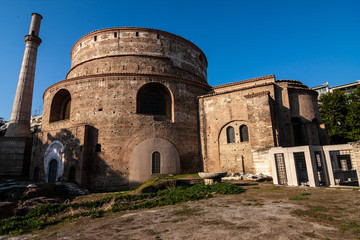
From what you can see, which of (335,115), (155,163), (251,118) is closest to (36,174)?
(155,163)

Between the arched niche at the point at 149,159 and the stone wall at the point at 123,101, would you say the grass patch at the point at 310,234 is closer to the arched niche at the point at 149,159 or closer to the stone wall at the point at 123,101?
the arched niche at the point at 149,159

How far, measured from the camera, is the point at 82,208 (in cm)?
862

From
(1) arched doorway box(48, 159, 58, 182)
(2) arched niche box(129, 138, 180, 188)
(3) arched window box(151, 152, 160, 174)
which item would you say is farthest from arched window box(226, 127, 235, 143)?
(1) arched doorway box(48, 159, 58, 182)

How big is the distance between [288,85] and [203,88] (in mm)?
6953

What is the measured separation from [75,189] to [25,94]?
46.6ft

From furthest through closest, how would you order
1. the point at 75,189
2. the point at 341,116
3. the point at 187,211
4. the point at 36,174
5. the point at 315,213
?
the point at 341,116
the point at 36,174
the point at 75,189
the point at 187,211
the point at 315,213

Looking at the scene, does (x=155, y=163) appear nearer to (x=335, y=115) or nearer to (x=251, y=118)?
(x=251, y=118)

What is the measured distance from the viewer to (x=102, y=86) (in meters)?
16.6

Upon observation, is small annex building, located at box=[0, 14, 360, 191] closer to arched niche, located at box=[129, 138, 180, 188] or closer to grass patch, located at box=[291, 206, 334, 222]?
arched niche, located at box=[129, 138, 180, 188]

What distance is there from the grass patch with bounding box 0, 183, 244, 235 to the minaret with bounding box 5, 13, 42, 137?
16.2 m

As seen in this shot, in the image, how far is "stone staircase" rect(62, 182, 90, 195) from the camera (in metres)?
13.7

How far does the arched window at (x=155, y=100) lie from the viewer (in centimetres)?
1742

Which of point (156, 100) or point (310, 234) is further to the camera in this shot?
point (156, 100)

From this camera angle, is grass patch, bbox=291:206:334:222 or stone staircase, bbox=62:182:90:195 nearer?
grass patch, bbox=291:206:334:222
